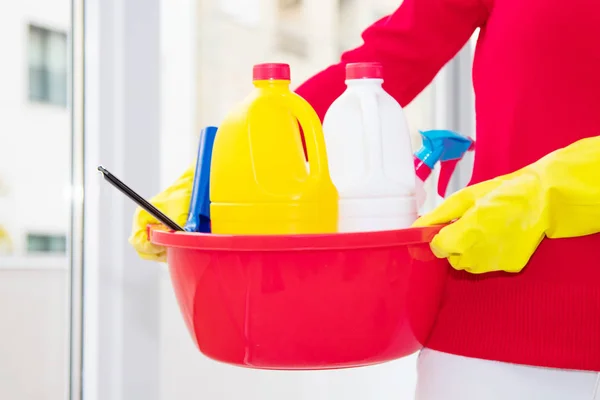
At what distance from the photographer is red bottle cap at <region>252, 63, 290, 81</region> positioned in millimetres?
735

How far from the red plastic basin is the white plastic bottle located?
6cm

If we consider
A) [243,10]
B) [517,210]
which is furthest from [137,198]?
[243,10]

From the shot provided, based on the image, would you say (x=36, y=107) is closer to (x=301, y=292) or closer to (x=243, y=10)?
(x=243, y=10)

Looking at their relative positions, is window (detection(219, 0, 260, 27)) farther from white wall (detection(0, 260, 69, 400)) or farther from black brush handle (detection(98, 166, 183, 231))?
black brush handle (detection(98, 166, 183, 231))

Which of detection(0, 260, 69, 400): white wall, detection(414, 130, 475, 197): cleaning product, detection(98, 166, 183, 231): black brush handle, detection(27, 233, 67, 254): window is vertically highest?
detection(414, 130, 475, 197): cleaning product

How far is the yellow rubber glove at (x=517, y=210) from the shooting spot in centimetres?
65

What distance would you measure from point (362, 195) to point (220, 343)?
0.20 metres

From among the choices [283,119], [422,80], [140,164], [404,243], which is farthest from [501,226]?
[140,164]

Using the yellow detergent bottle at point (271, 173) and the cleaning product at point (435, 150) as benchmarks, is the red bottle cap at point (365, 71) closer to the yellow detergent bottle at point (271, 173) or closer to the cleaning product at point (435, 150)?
the yellow detergent bottle at point (271, 173)

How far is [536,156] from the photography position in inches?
32.2

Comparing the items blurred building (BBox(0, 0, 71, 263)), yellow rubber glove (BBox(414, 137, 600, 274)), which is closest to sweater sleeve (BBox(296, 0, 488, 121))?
yellow rubber glove (BBox(414, 137, 600, 274))

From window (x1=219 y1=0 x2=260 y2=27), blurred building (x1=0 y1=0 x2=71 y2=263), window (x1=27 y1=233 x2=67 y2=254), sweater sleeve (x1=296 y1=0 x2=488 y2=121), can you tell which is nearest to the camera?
sweater sleeve (x1=296 y1=0 x2=488 y2=121)

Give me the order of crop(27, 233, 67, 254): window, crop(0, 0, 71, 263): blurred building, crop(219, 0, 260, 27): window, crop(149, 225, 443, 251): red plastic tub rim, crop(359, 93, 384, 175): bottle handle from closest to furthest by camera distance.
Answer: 1. crop(149, 225, 443, 251): red plastic tub rim
2. crop(359, 93, 384, 175): bottle handle
3. crop(0, 0, 71, 263): blurred building
4. crop(27, 233, 67, 254): window
5. crop(219, 0, 260, 27): window

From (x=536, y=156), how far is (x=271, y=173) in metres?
0.31
